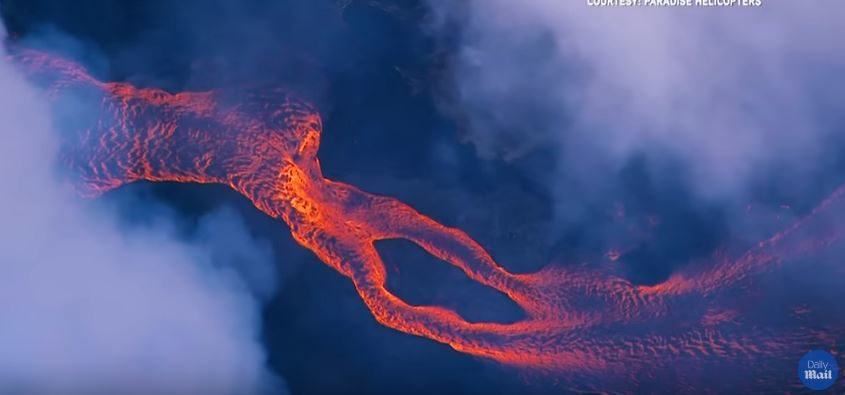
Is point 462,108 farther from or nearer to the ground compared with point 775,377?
farther from the ground

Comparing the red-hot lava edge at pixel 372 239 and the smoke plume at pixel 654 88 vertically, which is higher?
the smoke plume at pixel 654 88

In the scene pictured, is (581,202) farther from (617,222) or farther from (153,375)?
(153,375)

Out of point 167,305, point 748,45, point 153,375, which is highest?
point 748,45

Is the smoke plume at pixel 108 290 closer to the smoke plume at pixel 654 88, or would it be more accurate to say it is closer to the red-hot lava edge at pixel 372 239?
the red-hot lava edge at pixel 372 239

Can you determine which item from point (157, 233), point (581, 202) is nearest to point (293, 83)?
point (157, 233)

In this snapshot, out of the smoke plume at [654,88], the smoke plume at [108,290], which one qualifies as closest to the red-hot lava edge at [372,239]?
the smoke plume at [108,290]

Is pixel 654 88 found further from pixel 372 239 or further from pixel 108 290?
pixel 108 290
